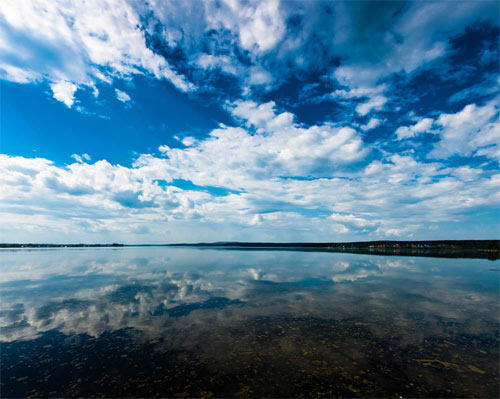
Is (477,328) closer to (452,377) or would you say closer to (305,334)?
(452,377)

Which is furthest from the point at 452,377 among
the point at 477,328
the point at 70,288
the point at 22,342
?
the point at 70,288

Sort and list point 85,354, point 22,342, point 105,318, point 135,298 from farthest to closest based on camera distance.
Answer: point 135,298, point 105,318, point 22,342, point 85,354

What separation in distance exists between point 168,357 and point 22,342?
928 cm

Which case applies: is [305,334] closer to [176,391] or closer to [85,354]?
[176,391]

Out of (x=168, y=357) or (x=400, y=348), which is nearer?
(x=168, y=357)

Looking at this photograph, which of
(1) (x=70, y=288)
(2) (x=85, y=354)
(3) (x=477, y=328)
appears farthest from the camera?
(1) (x=70, y=288)

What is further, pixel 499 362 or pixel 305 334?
pixel 305 334

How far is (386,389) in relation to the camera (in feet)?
29.9

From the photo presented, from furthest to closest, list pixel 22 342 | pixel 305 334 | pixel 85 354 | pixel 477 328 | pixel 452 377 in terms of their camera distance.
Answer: pixel 477 328, pixel 305 334, pixel 22 342, pixel 85 354, pixel 452 377

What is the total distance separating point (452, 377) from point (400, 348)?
277cm

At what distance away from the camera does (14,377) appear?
33.1 feet

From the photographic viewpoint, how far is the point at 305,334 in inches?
571

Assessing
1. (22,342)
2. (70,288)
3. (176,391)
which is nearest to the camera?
(176,391)

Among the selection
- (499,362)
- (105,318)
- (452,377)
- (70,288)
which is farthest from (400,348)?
(70,288)
